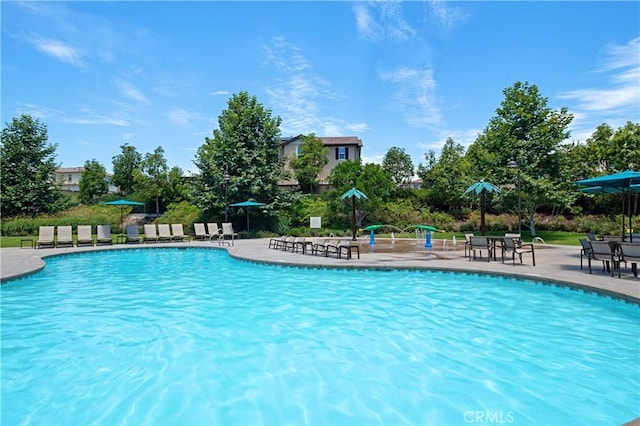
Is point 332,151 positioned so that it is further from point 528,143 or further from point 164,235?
point 164,235

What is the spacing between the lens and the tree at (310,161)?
3688 centimetres

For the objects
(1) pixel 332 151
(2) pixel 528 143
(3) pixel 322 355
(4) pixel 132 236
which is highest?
(1) pixel 332 151

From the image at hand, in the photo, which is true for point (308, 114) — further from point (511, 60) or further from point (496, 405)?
point (496, 405)

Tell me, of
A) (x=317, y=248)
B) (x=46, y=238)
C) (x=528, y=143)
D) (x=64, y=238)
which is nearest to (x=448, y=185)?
(x=528, y=143)

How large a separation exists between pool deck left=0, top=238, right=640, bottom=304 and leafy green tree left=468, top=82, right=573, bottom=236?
524 centimetres

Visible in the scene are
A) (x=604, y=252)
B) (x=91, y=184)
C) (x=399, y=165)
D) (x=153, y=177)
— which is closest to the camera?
(x=604, y=252)

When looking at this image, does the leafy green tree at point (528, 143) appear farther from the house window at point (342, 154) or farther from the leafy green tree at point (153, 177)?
the leafy green tree at point (153, 177)

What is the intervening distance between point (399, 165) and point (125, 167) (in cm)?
3383

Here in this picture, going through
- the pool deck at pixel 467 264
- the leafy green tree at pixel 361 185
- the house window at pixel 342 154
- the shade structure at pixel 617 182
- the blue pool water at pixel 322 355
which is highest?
the house window at pixel 342 154

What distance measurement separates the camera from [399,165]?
43.0 metres

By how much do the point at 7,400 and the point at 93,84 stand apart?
57.2 ft

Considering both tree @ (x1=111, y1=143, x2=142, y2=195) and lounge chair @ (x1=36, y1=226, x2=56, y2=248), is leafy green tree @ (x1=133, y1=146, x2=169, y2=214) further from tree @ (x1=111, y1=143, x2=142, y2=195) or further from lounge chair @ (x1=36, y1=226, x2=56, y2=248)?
lounge chair @ (x1=36, y1=226, x2=56, y2=248)

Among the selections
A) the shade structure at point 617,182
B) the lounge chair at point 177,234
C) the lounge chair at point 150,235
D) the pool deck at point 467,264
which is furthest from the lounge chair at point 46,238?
the shade structure at point 617,182

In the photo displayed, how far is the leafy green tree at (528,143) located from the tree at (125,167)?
132 feet
